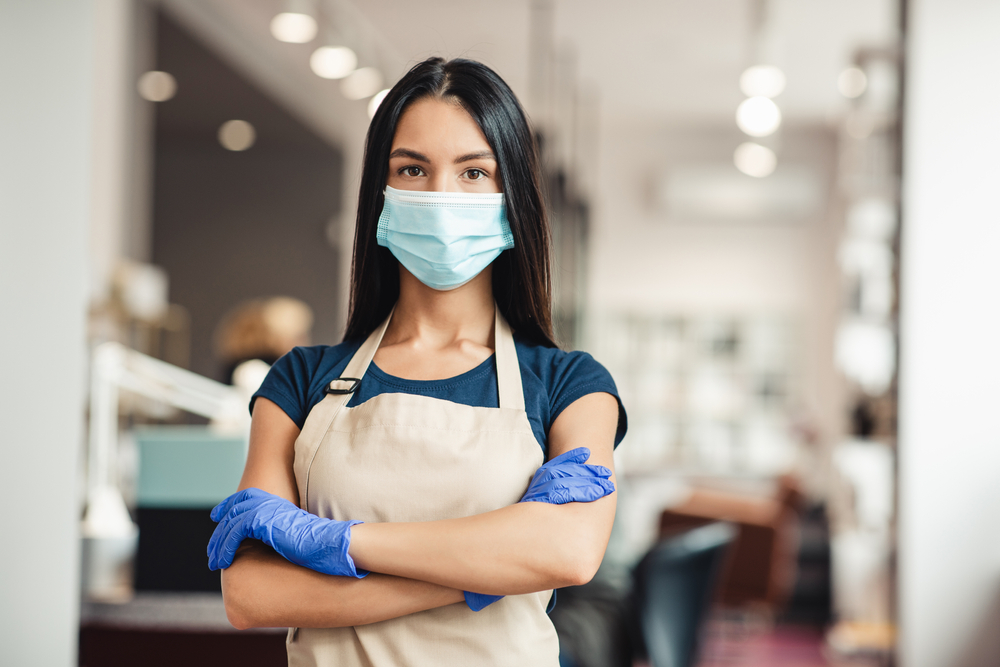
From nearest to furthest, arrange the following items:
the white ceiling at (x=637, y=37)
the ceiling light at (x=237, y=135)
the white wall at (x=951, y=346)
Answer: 1. the white wall at (x=951, y=346)
2. the white ceiling at (x=637, y=37)
3. the ceiling light at (x=237, y=135)

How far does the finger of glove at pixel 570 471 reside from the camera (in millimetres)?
963

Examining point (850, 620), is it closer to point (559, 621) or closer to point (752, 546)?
point (752, 546)

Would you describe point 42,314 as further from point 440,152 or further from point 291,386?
point 440,152

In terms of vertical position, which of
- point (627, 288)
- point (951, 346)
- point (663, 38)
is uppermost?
point (663, 38)

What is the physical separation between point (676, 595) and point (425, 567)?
241 centimetres

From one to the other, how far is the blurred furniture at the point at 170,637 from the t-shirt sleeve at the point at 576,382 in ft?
3.50

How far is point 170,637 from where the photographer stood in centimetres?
192

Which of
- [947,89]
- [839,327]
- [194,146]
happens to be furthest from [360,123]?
[947,89]

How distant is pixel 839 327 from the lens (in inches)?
289

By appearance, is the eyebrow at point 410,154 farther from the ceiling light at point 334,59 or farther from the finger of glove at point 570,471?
the ceiling light at point 334,59

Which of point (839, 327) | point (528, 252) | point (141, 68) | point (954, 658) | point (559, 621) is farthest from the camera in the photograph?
point (839, 327)

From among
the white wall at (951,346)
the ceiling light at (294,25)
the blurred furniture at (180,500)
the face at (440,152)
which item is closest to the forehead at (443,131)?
the face at (440,152)

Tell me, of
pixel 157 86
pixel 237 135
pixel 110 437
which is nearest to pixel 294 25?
pixel 157 86

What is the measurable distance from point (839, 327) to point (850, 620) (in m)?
3.26
